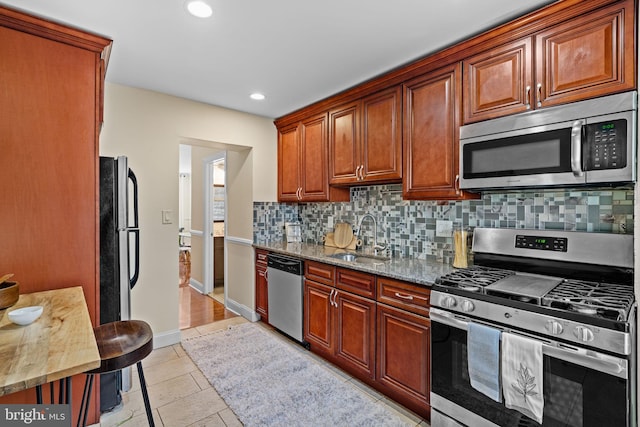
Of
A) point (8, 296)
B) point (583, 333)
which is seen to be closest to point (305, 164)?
point (8, 296)

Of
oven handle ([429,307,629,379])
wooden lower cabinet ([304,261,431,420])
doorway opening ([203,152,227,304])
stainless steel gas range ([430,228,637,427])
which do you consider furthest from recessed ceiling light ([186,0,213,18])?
doorway opening ([203,152,227,304])

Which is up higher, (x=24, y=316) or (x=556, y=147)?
(x=556, y=147)

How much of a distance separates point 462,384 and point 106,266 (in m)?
2.35

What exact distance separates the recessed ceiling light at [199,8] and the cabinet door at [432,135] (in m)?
1.47

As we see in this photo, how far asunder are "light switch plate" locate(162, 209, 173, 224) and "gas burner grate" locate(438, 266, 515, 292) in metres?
2.54

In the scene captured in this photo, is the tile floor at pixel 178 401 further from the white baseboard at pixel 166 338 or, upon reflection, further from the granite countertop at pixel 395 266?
the granite countertop at pixel 395 266

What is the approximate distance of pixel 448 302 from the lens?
1751mm

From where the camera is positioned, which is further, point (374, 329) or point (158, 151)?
point (158, 151)

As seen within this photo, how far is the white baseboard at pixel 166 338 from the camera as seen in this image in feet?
9.97

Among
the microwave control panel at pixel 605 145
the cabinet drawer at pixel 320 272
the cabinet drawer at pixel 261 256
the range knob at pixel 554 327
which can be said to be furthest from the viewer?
the cabinet drawer at pixel 261 256

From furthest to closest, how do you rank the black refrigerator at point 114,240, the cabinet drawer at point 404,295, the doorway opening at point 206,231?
the doorway opening at point 206,231, the black refrigerator at point 114,240, the cabinet drawer at point 404,295

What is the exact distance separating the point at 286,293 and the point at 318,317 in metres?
0.49

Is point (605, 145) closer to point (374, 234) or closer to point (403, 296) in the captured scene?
point (403, 296)

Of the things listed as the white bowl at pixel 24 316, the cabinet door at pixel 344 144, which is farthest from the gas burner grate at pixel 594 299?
the white bowl at pixel 24 316
